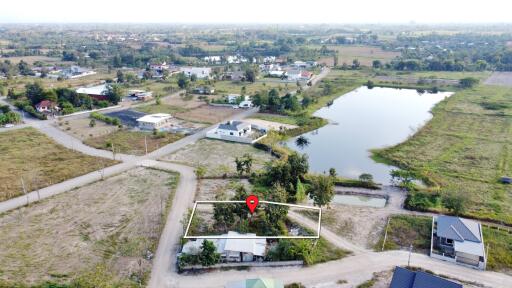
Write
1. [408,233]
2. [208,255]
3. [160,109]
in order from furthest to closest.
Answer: [160,109] < [408,233] < [208,255]

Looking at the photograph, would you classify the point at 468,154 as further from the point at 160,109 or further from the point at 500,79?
the point at 500,79

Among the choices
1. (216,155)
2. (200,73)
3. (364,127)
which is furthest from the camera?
(200,73)

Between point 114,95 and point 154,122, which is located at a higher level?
point 114,95

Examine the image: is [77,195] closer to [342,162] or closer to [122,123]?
[122,123]

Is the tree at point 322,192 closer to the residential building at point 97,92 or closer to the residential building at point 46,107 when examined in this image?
the residential building at point 46,107

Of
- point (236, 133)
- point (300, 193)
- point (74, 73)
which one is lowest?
point (300, 193)

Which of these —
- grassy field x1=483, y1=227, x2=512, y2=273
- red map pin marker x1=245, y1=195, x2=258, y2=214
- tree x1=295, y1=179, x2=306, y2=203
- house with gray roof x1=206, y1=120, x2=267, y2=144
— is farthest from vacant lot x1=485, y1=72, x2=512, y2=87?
red map pin marker x1=245, y1=195, x2=258, y2=214

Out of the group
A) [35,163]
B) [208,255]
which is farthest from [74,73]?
[208,255]
